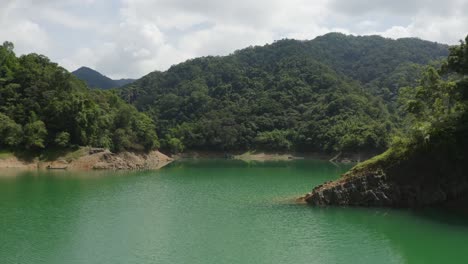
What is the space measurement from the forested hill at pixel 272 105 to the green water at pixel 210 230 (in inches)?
2715

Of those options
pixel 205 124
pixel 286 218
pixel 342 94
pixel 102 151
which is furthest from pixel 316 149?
pixel 286 218

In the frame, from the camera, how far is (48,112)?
80062 millimetres

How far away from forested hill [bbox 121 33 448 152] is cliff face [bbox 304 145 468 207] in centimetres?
6516

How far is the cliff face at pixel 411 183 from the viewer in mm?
37656

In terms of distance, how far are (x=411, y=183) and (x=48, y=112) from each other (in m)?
62.1

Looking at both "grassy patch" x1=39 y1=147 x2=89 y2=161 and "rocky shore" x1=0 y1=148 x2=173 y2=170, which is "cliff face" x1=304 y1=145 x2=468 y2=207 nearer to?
"rocky shore" x1=0 y1=148 x2=173 y2=170

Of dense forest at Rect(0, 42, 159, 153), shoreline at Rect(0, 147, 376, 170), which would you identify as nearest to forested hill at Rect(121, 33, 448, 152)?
shoreline at Rect(0, 147, 376, 170)

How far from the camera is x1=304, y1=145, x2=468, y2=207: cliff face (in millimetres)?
37656

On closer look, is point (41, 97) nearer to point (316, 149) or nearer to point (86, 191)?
point (86, 191)

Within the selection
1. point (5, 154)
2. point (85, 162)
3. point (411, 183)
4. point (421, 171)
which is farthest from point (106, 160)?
point (421, 171)

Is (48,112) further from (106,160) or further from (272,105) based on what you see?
(272,105)

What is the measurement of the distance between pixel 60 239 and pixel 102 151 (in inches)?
2065

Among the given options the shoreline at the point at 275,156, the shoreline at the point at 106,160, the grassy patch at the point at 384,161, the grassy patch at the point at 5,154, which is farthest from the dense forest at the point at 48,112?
the grassy patch at the point at 384,161

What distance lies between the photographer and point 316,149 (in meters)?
118
